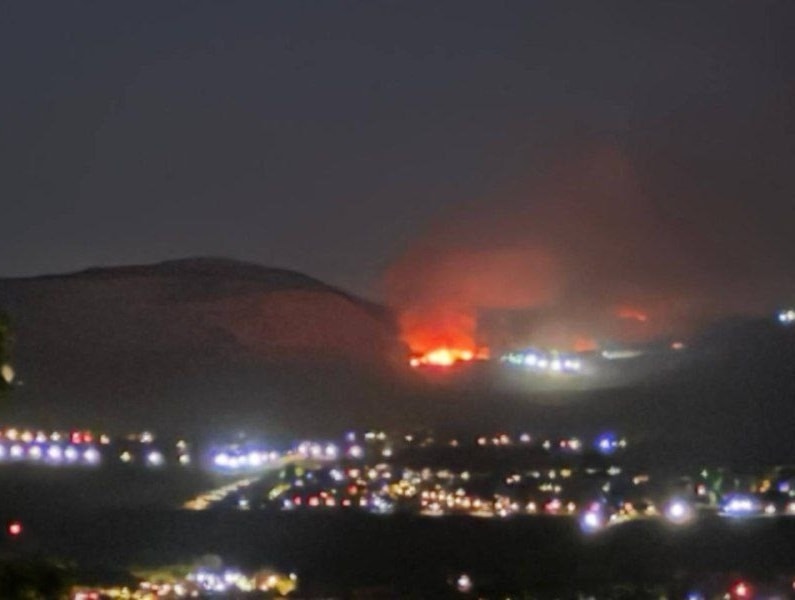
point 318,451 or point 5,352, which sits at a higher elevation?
point 318,451

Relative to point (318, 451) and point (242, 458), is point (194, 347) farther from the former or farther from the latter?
point (242, 458)

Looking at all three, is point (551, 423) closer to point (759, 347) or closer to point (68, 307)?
point (759, 347)

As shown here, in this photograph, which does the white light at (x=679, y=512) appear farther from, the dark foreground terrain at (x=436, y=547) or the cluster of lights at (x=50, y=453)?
the cluster of lights at (x=50, y=453)

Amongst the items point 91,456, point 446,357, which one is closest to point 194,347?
point 446,357

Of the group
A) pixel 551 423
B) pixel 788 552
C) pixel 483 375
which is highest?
pixel 483 375

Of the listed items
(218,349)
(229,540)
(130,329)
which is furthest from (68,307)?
(229,540)

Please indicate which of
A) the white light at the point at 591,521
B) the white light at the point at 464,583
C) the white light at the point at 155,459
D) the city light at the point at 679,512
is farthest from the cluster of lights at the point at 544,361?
the white light at the point at 464,583
